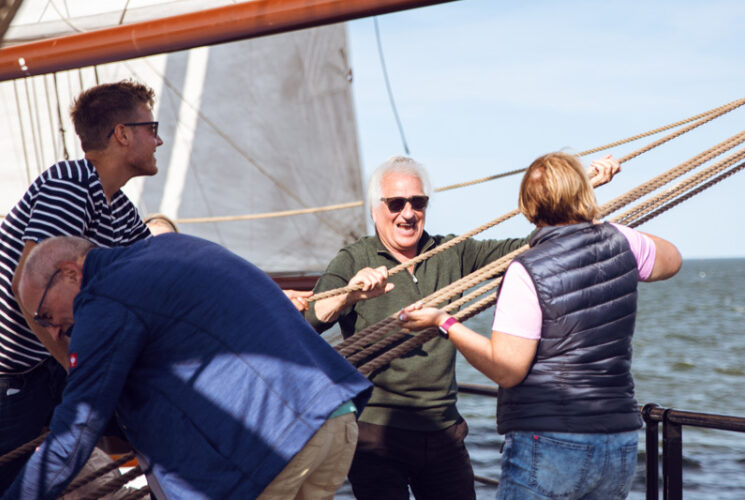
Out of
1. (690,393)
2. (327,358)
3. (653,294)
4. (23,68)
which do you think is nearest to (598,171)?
(327,358)

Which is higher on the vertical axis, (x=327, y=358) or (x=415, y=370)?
(x=327, y=358)

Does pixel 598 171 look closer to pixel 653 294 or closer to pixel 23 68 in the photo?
pixel 23 68

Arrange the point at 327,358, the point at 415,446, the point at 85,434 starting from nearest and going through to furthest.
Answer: the point at 85,434 < the point at 327,358 < the point at 415,446

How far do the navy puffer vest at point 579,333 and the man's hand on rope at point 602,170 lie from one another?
68 cm

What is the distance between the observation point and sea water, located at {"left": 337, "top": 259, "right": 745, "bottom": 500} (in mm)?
11305

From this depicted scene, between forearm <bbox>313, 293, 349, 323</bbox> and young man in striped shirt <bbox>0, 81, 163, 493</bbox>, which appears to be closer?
young man in striped shirt <bbox>0, 81, 163, 493</bbox>

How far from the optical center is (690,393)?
2044 cm

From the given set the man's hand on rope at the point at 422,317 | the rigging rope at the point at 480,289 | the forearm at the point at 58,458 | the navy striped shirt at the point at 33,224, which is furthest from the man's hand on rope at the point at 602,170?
the forearm at the point at 58,458

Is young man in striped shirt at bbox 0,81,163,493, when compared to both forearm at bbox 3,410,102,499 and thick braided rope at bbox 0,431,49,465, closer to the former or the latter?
thick braided rope at bbox 0,431,49,465

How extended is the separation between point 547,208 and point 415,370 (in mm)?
774

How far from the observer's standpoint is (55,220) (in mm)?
2096

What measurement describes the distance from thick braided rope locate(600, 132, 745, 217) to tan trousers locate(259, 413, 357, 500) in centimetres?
135

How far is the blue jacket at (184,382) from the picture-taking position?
1.50 meters

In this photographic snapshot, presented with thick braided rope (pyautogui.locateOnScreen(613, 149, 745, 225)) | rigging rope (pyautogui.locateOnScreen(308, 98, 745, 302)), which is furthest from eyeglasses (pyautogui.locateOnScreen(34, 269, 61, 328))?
thick braided rope (pyautogui.locateOnScreen(613, 149, 745, 225))
